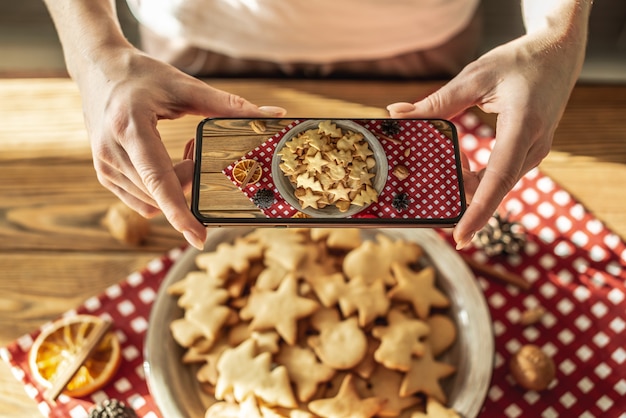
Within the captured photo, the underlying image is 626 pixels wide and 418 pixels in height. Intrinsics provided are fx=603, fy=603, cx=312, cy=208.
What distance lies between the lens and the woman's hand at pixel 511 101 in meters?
0.79

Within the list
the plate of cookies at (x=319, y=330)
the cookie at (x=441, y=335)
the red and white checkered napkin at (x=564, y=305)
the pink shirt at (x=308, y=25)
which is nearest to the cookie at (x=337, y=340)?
the plate of cookies at (x=319, y=330)

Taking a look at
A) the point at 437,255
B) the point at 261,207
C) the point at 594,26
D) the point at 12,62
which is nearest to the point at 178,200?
A: the point at 261,207

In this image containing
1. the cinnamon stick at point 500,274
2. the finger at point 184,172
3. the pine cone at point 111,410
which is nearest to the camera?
the finger at point 184,172

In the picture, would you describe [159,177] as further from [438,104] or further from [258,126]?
[438,104]

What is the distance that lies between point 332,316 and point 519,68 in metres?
0.50

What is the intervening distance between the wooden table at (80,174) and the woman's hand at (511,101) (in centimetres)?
35

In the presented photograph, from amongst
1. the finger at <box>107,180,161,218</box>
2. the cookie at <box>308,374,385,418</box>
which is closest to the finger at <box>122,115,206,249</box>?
the finger at <box>107,180,161,218</box>

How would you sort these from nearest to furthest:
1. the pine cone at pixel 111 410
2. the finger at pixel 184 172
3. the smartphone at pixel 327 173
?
the smartphone at pixel 327 173 < the finger at pixel 184 172 < the pine cone at pixel 111 410

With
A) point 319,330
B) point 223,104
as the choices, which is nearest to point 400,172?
point 223,104

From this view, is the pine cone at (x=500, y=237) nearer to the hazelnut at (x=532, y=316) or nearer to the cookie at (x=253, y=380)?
the hazelnut at (x=532, y=316)

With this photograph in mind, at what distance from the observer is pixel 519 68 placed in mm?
836

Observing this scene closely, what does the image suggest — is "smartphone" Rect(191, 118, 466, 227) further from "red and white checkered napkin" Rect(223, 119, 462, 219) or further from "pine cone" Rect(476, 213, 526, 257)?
"pine cone" Rect(476, 213, 526, 257)

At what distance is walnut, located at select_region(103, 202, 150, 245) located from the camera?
1.09 meters

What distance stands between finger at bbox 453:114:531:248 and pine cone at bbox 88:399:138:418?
586 mm
